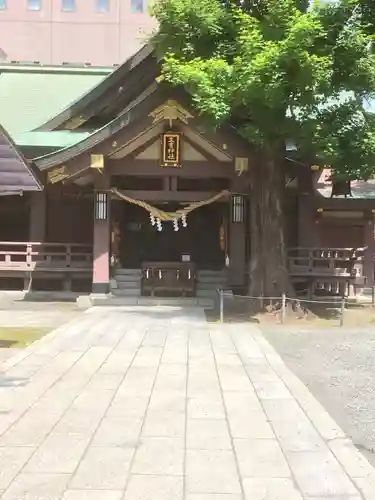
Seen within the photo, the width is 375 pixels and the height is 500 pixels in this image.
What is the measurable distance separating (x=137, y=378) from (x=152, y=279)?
9.96m

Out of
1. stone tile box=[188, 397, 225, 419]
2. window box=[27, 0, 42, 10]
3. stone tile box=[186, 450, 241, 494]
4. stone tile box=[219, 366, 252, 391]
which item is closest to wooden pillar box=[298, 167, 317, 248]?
stone tile box=[219, 366, 252, 391]

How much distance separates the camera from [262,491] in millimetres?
4043

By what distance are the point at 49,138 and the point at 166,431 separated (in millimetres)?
15417

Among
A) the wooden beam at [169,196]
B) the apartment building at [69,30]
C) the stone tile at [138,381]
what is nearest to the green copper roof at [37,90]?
the wooden beam at [169,196]

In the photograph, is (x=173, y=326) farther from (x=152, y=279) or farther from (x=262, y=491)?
(x=262, y=491)

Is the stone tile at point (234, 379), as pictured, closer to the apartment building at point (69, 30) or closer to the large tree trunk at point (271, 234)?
the large tree trunk at point (271, 234)

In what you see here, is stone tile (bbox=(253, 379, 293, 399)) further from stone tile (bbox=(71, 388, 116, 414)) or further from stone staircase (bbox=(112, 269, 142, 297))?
stone staircase (bbox=(112, 269, 142, 297))

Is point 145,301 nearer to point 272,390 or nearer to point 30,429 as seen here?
point 272,390

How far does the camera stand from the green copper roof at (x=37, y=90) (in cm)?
2119

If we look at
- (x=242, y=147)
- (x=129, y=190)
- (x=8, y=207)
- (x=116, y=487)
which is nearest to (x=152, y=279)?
(x=129, y=190)

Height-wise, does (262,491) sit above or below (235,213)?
below

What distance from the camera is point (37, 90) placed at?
76.3 feet

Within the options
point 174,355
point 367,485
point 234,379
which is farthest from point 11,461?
point 174,355

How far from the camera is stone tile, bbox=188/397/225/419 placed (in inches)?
233
